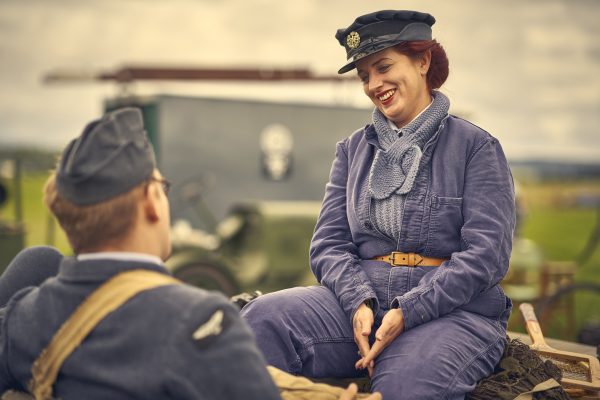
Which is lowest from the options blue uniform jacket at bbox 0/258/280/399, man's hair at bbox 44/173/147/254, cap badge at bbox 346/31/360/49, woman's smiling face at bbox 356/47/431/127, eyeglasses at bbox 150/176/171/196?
blue uniform jacket at bbox 0/258/280/399

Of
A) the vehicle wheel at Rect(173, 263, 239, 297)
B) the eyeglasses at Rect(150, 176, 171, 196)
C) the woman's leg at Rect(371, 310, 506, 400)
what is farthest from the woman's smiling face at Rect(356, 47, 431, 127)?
the vehicle wheel at Rect(173, 263, 239, 297)

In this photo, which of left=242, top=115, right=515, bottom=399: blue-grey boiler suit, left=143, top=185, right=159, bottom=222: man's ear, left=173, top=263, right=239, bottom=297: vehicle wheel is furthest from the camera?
left=173, top=263, right=239, bottom=297: vehicle wheel

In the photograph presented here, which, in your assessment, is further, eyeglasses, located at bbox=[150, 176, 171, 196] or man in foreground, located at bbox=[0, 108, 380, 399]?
eyeglasses, located at bbox=[150, 176, 171, 196]

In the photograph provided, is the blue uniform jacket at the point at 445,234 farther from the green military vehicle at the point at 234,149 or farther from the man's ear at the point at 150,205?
the green military vehicle at the point at 234,149

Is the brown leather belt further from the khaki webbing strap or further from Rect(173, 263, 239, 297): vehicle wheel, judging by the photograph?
Rect(173, 263, 239, 297): vehicle wheel

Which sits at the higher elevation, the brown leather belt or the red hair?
the red hair

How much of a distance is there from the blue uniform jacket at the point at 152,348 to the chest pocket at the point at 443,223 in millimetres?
1086

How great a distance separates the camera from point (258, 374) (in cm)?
155

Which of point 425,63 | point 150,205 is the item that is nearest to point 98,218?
point 150,205

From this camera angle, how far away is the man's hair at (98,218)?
161 cm

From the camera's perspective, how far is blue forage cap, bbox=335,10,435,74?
2555 mm

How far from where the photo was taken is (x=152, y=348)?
154 cm

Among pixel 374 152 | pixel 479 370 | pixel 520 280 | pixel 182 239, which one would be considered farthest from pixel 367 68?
pixel 520 280

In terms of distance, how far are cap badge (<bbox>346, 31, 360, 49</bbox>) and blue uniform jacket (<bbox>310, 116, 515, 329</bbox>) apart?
314 mm
